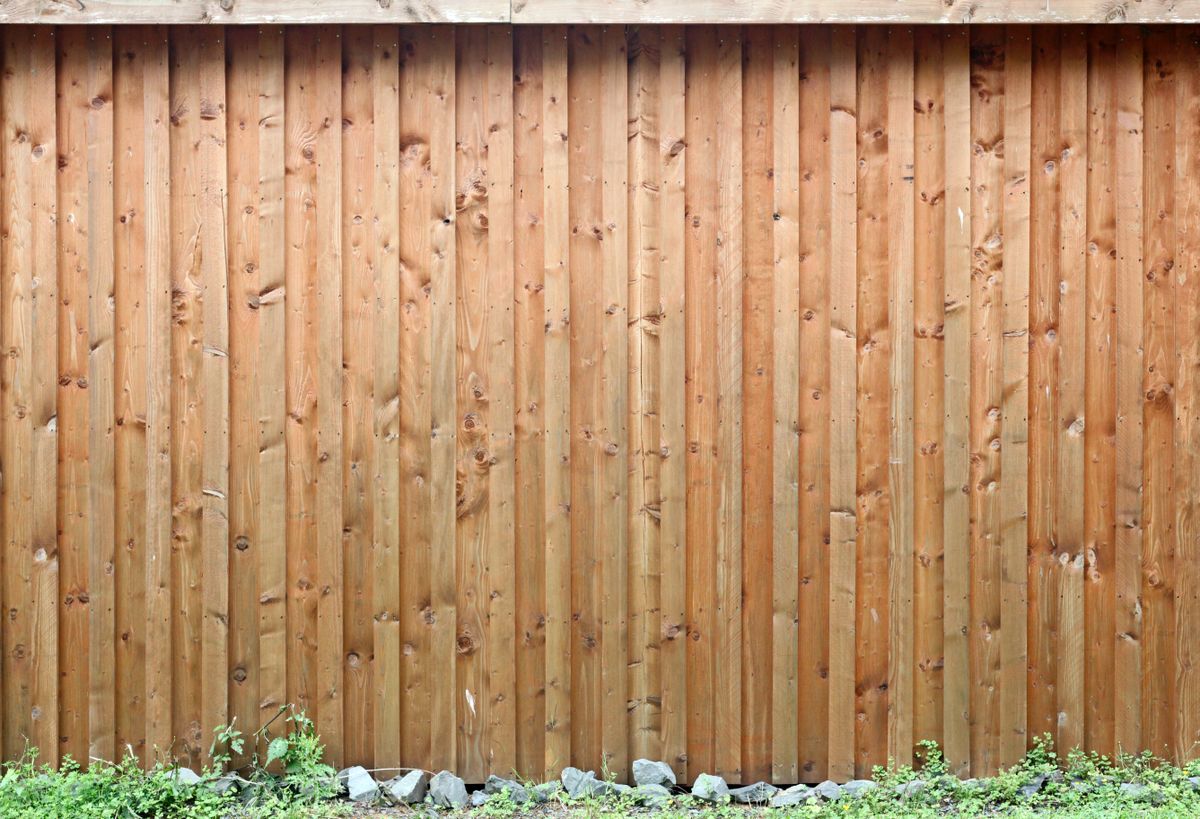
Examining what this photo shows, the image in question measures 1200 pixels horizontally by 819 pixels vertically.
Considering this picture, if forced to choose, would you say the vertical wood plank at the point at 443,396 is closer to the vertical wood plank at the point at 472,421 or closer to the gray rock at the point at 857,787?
the vertical wood plank at the point at 472,421

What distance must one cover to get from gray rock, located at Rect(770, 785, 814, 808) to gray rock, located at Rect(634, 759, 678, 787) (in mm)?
400

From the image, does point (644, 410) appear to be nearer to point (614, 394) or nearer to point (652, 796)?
point (614, 394)

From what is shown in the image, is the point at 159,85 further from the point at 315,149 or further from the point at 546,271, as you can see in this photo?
the point at 546,271


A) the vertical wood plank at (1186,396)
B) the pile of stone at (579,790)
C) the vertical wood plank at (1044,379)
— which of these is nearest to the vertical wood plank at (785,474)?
the pile of stone at (579,790)

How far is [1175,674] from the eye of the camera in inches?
145

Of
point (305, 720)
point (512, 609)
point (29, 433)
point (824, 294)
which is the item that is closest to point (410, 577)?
point (512, 609)

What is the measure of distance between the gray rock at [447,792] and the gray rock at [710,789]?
884mm

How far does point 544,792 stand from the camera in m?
3.60

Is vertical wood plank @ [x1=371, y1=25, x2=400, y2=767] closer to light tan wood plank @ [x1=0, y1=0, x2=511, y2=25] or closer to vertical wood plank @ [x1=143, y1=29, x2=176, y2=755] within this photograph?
light tan wood plank @ [x1=0, y1=0, x2=511, y2=25]

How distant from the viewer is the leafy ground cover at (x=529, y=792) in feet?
11.2

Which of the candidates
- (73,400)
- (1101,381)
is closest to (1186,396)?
(1101,381)

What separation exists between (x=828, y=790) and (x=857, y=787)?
11cm

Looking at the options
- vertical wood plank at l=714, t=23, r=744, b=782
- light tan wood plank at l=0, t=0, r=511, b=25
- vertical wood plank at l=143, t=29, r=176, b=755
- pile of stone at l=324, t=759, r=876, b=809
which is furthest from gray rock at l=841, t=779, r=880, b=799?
light tan wood plank at l=0, t=0, r=511, b=25

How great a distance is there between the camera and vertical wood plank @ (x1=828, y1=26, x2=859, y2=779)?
12.0 ft
